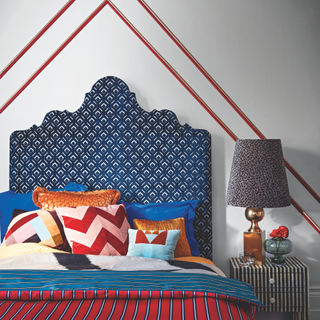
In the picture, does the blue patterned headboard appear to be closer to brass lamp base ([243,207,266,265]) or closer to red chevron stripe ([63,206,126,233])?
brass lamp base ([243,207,266,265])

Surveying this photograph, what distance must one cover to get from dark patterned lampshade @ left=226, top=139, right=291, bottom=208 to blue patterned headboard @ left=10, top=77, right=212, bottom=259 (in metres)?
0.36

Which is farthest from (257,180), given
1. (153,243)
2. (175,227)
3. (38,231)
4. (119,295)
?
(38,231)

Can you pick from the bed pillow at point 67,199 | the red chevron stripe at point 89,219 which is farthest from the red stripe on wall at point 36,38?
the red chevron stripe at point 89,219

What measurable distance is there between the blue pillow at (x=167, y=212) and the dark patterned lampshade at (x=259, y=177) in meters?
0.34

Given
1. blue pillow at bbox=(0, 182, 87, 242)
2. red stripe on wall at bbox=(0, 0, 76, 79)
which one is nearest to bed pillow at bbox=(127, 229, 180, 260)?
blue pillow at bbox=(0, 182, 87, 242)

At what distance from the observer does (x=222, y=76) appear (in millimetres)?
2570

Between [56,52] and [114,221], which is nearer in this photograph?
[114,221]

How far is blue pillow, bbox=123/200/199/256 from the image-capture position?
229cm

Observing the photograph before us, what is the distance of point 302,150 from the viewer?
2.52 meters

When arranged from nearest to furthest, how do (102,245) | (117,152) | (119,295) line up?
(119,295)
(102,245)
(117,152)

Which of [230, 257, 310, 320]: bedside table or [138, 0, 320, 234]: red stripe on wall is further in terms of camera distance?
[138, 0, 320, 234]: red stripe on wall

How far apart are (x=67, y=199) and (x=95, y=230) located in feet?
1.28

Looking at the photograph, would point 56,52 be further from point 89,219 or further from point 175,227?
point 175,227

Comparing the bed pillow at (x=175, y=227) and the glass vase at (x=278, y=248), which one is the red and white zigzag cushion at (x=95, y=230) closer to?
the bed pillow at (x=175, y=227)
